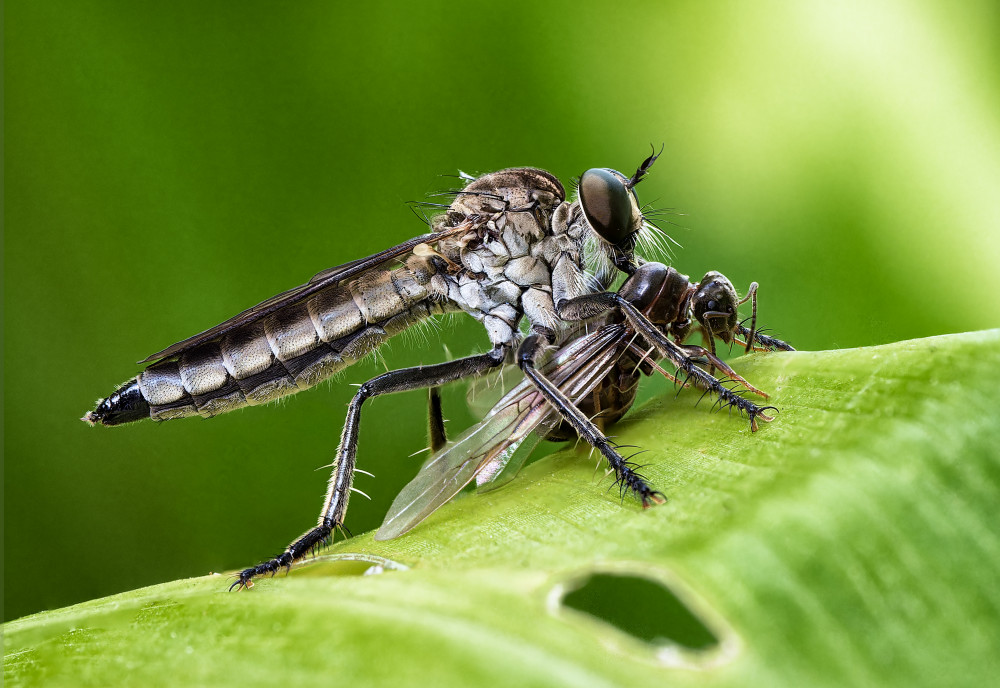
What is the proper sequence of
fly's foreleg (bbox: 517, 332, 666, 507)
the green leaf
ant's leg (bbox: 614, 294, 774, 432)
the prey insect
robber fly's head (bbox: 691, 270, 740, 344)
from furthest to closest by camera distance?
the prey insect < robber fly's head (bbox: 691, 270, 740, 344) < ant's leg (bbox: 614, 294, 774, 432) < fly's foreleg (bbox: 517, 332, 666, 507) < the green leaf

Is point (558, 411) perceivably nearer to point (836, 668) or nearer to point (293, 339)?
point (293, 339)

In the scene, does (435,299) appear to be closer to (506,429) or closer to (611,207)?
(611,207)

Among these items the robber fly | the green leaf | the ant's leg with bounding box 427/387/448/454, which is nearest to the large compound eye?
the robber fly

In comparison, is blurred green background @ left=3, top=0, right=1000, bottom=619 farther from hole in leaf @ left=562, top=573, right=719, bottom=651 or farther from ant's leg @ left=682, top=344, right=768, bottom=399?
hole in leaf @ left=562, top=573, right=719, bottom=651

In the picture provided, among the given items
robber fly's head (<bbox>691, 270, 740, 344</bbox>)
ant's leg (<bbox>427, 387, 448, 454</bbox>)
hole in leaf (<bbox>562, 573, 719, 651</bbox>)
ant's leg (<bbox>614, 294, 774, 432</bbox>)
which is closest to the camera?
hole in leaf (<bbox>562, 573, 719, 651</bbox>)

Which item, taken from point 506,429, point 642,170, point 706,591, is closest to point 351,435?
point 506,429

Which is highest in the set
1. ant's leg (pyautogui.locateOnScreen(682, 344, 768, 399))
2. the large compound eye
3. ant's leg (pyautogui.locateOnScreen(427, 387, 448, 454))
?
the large compound eye
